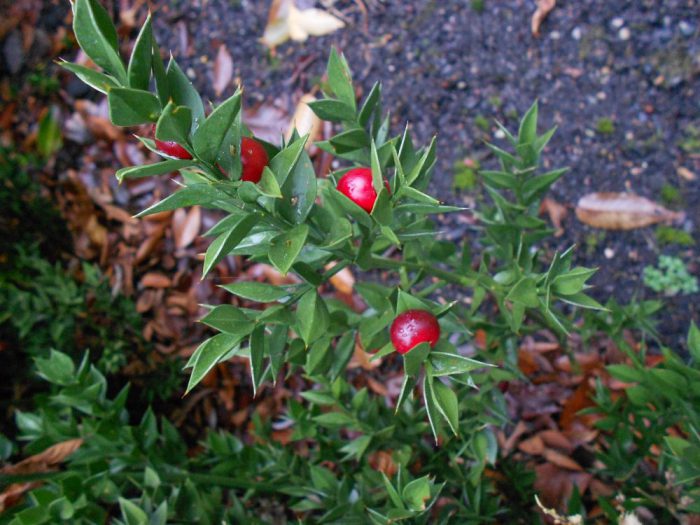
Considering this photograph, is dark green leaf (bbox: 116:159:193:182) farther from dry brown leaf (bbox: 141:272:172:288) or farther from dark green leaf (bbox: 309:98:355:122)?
dry brown leaf (bbox: 141:272:172:288)

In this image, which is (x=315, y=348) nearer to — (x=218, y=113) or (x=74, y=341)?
(x=218, y=113)

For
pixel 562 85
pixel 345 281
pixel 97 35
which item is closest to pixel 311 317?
pixel 97 35

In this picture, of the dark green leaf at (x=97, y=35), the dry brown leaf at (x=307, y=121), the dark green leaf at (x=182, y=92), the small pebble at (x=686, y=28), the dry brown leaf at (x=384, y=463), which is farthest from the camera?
the dry brown leaf at (x=307, y=121)

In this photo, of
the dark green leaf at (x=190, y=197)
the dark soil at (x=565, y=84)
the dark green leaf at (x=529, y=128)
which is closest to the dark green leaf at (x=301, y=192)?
the dark green leaf at (x=190, y=197)

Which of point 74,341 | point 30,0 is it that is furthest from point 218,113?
point 30,0

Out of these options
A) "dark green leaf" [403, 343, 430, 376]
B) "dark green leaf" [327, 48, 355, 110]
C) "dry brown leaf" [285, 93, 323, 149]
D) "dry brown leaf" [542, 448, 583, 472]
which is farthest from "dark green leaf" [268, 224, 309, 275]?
"dry brown leaf" [285, 93, 323, 149]

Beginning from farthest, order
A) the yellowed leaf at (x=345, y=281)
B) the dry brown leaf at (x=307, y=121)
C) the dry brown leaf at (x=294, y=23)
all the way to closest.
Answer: the dry brown leaf at (x=294, y=23)
the dry brown leaf at (x=307, y=121)
the yellowed leaf at (x=345, y=281)

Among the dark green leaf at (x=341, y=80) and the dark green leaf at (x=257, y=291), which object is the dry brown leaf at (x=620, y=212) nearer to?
the dark green leaf at (x=341, y=80)
